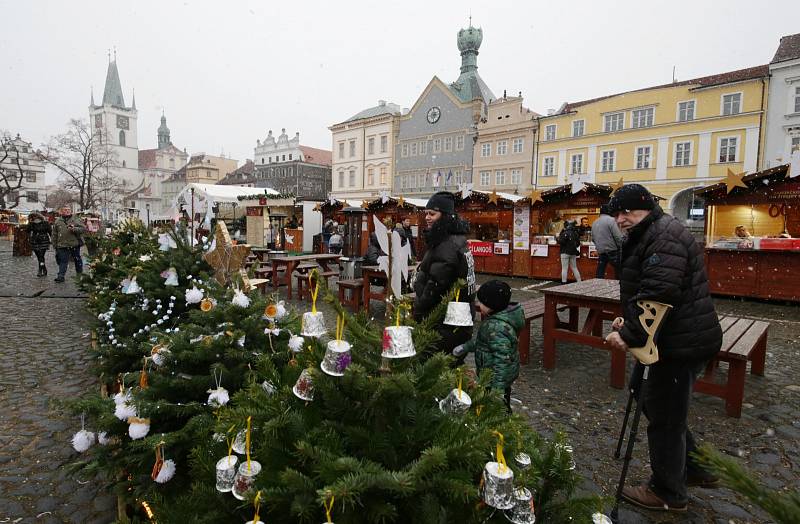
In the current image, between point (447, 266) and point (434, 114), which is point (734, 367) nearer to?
point (447, 266)

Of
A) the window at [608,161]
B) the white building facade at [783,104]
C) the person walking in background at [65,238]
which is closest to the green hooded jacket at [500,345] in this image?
the person walking in background at [65,238]

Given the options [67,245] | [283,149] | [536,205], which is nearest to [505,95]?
[536,205]

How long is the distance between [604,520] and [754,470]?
2552 millimetres

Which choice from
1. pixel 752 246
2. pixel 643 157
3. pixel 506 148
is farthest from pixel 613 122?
pixel 752 246

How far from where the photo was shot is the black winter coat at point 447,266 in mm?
3705

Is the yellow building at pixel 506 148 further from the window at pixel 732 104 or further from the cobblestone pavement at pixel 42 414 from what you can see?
the cobblestone pavement at pixel 42 414

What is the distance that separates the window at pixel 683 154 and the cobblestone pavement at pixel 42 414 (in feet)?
111

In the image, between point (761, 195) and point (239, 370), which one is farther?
point (761, 195)

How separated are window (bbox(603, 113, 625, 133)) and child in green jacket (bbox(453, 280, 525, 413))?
112 feet

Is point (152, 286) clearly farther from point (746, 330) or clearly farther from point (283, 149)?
point (283, 149)

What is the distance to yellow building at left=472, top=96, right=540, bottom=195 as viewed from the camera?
36.6m

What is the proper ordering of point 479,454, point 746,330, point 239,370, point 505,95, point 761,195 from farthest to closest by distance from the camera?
point 505,95 < point 761,195 < point 746,330 < point 239,370 < point 479,454

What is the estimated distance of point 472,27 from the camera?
166ft

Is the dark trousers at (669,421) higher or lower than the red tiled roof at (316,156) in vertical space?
lower
